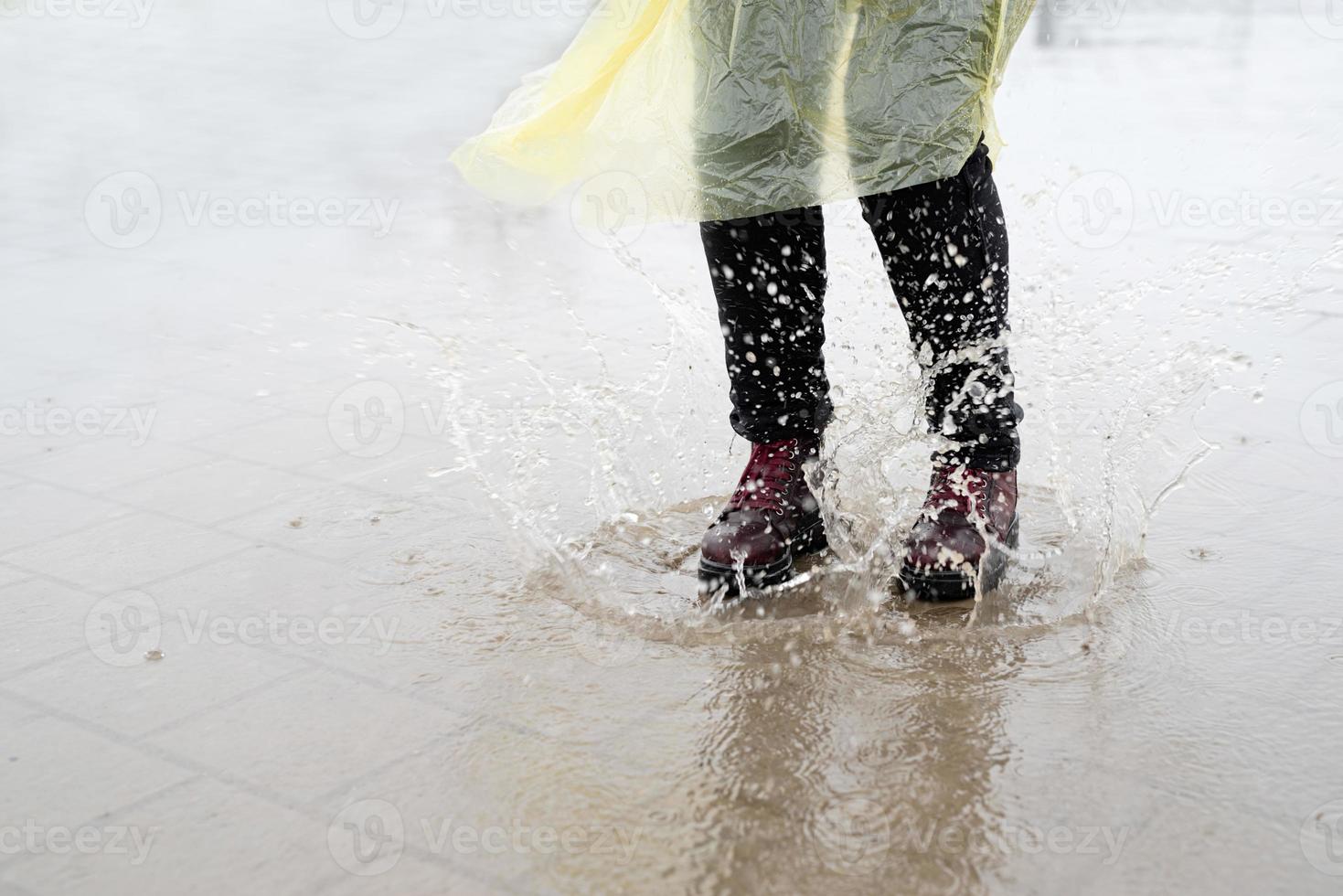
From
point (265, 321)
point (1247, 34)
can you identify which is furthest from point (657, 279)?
point (1247, 34)

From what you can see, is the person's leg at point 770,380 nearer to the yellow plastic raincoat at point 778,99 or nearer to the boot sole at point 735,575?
the boot sole at point 735,575

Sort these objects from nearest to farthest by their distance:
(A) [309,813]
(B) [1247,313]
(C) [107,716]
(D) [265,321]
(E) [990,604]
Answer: (A) [309,813]
(C) [107,716]
(E) [990,604]
(B) [1247,313]
(D) [265,321]

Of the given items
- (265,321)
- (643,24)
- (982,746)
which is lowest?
(982,746)

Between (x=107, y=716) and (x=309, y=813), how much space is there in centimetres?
37

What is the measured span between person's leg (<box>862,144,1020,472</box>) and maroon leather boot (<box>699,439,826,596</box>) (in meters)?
0.21

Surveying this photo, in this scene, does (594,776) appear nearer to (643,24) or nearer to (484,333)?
(643,24)

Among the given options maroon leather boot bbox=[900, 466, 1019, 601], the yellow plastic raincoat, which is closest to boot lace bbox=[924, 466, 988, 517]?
maroon leather boot bbox=[900, 466, 1019, 601]

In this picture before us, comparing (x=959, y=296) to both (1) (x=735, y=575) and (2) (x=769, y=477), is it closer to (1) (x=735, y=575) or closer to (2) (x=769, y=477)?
(2) (x=769, y=477)

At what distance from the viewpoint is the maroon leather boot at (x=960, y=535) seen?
1957 mm

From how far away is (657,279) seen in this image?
3807 mm

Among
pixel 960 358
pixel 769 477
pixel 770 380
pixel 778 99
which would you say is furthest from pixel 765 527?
pixel 778 99

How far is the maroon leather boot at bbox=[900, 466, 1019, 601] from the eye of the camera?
1.96m

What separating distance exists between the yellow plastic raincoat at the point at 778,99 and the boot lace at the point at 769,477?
0.38 m

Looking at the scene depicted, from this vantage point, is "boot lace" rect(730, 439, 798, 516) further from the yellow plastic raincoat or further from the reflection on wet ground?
the yellow plastic raincoat
